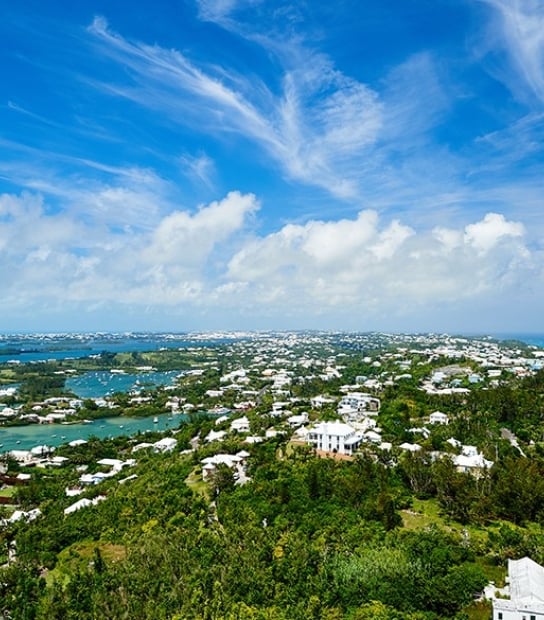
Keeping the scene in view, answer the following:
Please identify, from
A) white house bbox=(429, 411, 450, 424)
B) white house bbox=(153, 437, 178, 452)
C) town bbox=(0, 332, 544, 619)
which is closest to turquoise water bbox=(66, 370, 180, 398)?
town bbox=(0, 332, 544, 619)

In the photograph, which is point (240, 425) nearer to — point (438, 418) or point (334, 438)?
point (334, 438)

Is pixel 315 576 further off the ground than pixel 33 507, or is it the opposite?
pixel 315 576

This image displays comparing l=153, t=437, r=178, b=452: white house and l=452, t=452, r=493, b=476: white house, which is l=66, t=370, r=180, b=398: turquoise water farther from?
l=452, t=452, r=493, b=476: white house

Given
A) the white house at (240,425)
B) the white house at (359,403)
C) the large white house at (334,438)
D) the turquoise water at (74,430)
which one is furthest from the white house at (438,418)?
the turquoise water at (74,430)

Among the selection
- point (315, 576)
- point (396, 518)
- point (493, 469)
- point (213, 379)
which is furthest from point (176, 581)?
point (213, 379)

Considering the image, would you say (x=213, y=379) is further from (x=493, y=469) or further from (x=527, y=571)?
(x=527, y=571)

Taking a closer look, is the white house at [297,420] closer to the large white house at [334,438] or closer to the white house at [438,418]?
the large white house at [334,438]
